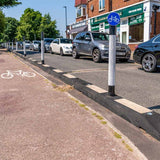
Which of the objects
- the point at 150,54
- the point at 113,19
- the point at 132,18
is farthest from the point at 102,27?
the point at 113,19

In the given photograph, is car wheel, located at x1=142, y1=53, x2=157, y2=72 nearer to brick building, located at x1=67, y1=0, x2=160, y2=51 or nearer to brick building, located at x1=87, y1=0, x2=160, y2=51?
brick building, located at x1=67, y1=0, x2=160, y2=51

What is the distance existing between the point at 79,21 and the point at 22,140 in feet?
103

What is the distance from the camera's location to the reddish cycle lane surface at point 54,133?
219 cm

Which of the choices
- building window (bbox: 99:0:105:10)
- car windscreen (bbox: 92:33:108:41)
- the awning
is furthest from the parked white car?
the awning

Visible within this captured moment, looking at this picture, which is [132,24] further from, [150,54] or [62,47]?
[150,54]

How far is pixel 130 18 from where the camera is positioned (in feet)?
68.8

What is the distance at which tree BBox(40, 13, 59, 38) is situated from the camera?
53.4 metres

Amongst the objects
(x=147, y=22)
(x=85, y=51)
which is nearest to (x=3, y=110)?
(x=85, y=51)

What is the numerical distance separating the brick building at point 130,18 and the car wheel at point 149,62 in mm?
9240

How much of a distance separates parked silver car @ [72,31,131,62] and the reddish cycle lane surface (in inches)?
275

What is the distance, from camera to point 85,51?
12461 mm

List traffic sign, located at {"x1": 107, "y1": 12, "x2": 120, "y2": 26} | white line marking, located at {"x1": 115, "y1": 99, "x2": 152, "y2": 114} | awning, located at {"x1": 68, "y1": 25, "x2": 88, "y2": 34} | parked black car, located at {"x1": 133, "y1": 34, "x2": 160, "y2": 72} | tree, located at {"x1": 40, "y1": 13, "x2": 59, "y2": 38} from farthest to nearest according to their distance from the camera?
tree, located at {"x1": 40, "y1": 13, "x2": 59, "y2": 38}, awning, located at {"x1": 68, "y1": 25, "x2": 88, "y2": 34}, parked black car, located at {"x1": 133, "y1": 34, "x2": 160, "y2": 72}, traffic sign, located at {"x1": 107, "y1": 12, "x2": 120, "y2": 26}, white line marking, located at {"x1": 115, "y1": 99, "x2": 152, "y2": 114}

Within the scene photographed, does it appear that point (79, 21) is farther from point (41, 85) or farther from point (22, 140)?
point (22, 140)

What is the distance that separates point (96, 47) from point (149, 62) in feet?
13.3
